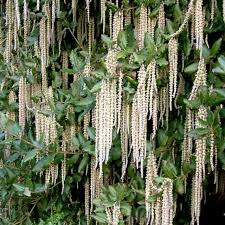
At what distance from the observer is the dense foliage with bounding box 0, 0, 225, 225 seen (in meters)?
2.24

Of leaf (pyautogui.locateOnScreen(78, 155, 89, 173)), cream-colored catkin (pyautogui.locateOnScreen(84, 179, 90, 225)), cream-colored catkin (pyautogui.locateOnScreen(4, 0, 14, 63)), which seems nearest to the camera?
leaf (pyautogui.locateOnScreen(78, 155, 89, 173))

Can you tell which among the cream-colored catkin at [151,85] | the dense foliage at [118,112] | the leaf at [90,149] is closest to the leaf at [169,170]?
the dense foliage at [118,112]

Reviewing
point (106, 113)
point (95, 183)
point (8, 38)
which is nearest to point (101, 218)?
point (95, 183)

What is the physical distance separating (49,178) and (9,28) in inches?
37.9

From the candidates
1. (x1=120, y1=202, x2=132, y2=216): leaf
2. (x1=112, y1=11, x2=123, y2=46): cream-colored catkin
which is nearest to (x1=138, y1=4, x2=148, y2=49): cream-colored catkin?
(x1=112, y1=11, x2=123, y2=46): cream-colored catkin

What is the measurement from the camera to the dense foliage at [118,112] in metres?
2.24

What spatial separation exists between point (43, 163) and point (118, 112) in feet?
1.79

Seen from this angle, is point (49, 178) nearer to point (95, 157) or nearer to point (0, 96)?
point (95, 157)

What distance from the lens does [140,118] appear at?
2.21m

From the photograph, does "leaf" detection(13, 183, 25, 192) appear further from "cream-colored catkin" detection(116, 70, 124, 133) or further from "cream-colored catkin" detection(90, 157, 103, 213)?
"cream-colored catkin" detection(116, 70, 124, 133)

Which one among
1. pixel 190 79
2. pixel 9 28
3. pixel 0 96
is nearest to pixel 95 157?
pixel 190 79

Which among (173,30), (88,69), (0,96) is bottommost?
(0,96)

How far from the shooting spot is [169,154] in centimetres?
246

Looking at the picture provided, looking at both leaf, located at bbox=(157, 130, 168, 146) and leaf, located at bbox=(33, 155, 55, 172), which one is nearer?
leaf, located at bbox=(157, 130, 168, 146)
